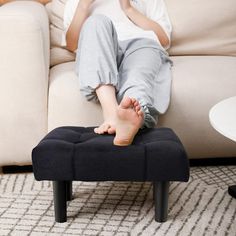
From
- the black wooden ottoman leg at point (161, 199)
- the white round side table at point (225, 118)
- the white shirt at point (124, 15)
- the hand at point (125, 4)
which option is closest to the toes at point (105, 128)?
the black wooden ottoman leg at point (161, 199)

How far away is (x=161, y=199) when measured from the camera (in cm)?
138

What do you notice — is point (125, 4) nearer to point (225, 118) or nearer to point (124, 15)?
point (124, 15)

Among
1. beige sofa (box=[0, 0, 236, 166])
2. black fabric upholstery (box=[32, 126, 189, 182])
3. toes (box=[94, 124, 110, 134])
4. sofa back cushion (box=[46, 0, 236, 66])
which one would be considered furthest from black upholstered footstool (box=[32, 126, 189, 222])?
sofa back cushion (box=[46, 0, 236, 66])

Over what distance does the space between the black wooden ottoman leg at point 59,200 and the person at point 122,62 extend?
0.21m

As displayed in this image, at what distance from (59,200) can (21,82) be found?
534 millimetres

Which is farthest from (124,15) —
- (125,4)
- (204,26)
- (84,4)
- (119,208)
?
(119,208)

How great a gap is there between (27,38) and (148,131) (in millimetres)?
556

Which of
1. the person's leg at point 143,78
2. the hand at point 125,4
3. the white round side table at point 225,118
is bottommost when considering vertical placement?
the person's leg at point 143,78

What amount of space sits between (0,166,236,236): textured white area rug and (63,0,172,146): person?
0.26 m

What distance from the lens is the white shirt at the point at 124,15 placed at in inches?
79.8

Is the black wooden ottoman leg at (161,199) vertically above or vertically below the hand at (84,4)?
below

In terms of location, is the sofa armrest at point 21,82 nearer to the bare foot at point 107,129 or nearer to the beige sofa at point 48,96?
the beige sofa at point 48,96

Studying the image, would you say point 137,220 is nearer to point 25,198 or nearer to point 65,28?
point 25,198

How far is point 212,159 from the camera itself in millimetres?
1947
